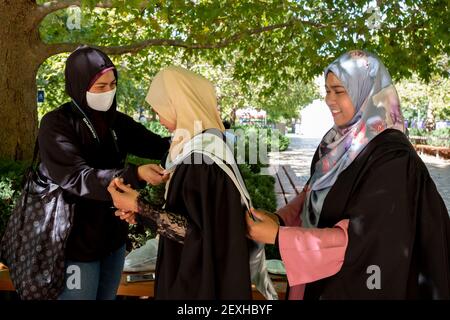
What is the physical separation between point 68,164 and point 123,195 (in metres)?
0.36

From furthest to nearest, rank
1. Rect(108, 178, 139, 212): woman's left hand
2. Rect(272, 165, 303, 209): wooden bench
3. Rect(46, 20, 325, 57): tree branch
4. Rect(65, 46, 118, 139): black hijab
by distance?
Rect(272, 165, 303, 209): wooden bench → Rect(46, 20, 325, 57): tree branch → Rect(65, 46, 118, 139): black hijab → Rect(108, 178, 139, 212): woman's left hand

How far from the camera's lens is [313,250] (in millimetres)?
2078

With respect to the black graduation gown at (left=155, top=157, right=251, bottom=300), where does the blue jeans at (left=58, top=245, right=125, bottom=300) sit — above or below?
below

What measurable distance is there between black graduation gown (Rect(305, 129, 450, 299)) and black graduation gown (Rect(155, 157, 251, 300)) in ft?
1.50

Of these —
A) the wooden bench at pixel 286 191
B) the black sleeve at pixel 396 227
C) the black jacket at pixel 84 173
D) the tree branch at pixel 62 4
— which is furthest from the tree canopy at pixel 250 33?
the black sleeve at pixel 396 227

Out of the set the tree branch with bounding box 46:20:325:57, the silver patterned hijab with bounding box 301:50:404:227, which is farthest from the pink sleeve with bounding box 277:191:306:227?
the tree branch with bounding box 46:20:325:57

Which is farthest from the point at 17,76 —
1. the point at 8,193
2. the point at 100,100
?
the point at 100,100

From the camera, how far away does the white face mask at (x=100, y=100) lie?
2432 mm

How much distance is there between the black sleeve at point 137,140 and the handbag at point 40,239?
54cm

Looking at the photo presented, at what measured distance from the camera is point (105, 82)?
2453 millimetres

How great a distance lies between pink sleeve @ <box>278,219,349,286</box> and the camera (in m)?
2.08

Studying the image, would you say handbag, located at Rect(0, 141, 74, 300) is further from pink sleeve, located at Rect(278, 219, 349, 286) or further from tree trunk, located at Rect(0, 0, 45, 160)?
tree trunk, located at Rect(0, 0, 45, 160)

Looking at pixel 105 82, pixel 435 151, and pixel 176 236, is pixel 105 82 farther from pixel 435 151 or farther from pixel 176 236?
pixel 435 151

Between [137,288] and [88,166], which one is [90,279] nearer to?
[88,166]
